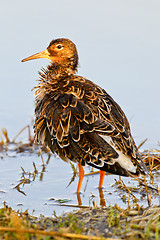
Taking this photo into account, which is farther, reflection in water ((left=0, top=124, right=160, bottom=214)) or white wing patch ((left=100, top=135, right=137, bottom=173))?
reflection in water ((left=0, top=124, right=160, bottom=214))

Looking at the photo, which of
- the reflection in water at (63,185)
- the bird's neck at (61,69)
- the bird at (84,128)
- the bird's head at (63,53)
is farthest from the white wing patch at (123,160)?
the bird's head at (63,53)

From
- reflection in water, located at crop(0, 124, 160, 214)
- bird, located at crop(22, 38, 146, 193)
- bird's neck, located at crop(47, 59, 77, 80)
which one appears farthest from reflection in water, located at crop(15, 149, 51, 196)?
bird's neck, located at crop(47, 59, 77, 80)

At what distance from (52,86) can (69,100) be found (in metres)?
0.64

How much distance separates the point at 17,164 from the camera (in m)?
7.05

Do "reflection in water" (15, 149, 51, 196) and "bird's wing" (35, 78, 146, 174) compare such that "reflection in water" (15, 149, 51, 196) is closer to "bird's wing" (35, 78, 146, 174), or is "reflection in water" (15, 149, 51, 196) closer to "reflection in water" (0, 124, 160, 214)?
"reflection in water" (0, 124, 160, 214)

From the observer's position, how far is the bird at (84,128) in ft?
16.6

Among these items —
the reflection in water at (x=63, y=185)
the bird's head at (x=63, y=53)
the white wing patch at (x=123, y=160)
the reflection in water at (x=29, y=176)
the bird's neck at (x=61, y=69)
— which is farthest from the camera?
the bird's head at (x=63, y=53)

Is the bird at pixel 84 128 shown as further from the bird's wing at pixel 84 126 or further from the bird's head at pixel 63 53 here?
the bird's head at pixel 63 53

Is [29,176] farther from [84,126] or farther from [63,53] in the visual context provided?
[63,53]

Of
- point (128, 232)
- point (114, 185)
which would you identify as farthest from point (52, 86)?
point (128, 232)

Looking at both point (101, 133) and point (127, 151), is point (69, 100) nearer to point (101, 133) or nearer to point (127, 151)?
point (101, 133)

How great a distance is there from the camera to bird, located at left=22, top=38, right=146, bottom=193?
16.6 ft

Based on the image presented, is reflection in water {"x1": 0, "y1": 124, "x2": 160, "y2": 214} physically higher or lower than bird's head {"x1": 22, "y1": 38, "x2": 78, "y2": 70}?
lower

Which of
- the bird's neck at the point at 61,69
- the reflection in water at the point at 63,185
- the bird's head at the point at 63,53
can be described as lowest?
the reflection in water at the point at 63,185
